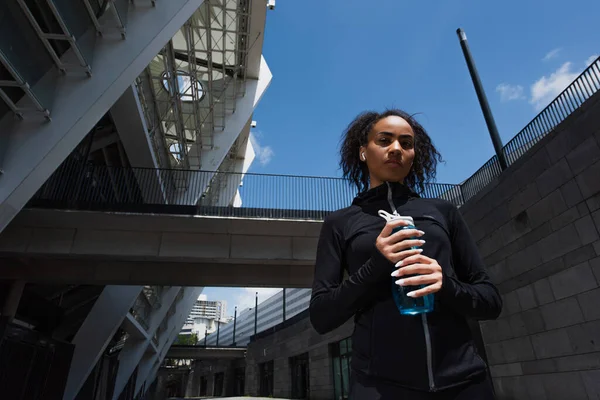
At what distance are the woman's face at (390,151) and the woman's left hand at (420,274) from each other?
25.3 inches

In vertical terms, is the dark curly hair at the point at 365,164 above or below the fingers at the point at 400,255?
above

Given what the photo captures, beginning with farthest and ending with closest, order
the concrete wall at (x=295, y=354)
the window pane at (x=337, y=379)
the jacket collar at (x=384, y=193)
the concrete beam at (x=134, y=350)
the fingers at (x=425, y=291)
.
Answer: the concrete beam at (x=134, y=350) → the concrete wall at (x=295, y=354) → the window pane at (x=337, y=379) → the jacket collar at (x=384, y=193) → the fingers at (x=425, y=291)

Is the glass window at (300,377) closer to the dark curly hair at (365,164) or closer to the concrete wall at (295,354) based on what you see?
the concrete wall at (295,354)

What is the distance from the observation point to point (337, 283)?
1731mm

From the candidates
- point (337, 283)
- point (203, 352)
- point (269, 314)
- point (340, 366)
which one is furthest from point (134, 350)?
point (269, 314)

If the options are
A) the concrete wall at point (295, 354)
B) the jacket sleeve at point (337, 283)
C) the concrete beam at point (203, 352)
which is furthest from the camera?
the concrete beam at point (203, 352)

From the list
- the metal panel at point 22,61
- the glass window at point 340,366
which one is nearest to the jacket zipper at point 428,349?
the metal panel at point 22,61

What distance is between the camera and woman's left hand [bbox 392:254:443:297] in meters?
1.29

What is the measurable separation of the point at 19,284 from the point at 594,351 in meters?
18.6

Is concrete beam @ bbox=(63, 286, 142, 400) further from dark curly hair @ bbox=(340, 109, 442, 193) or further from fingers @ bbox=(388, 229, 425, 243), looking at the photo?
fingers @ bbox=(388, 229, 425, 243)

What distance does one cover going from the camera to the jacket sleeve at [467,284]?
4.66ft

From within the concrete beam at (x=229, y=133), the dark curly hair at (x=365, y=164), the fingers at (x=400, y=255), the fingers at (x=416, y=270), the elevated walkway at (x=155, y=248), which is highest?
the concrete beam at (x=229, y=133)

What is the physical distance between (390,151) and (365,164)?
0.44 metres

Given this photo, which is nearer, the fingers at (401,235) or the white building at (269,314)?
the fingers at (401,235)
